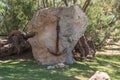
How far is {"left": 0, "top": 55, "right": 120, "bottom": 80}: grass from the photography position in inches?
326

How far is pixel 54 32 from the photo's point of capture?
10.2 meters

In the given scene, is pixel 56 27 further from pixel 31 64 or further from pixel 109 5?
pixel 109 5

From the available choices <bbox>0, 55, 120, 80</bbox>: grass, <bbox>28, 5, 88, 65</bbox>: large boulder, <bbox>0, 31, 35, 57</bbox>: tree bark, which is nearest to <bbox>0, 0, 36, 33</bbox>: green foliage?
<bbox>0, 31, 35, 57</bbox>: tree bark

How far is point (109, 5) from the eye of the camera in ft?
39.9

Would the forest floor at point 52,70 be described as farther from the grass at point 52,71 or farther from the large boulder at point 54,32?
the large boulder at point 54,32

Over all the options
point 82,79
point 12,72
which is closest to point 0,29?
point 12,72

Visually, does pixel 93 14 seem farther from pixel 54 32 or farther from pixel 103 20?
pixel 54 32

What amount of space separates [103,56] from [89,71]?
2892 mm

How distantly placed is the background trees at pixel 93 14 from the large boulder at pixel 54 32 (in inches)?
73.0

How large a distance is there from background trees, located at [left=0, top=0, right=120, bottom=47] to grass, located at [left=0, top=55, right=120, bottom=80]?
135cm

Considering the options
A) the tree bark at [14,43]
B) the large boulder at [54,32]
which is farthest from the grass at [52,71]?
the tree bark at [14,43]

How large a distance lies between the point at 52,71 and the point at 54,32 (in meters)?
1.63

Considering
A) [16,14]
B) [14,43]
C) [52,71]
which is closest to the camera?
[52,71]

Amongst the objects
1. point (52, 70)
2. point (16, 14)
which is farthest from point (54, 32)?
point (16, 14)
